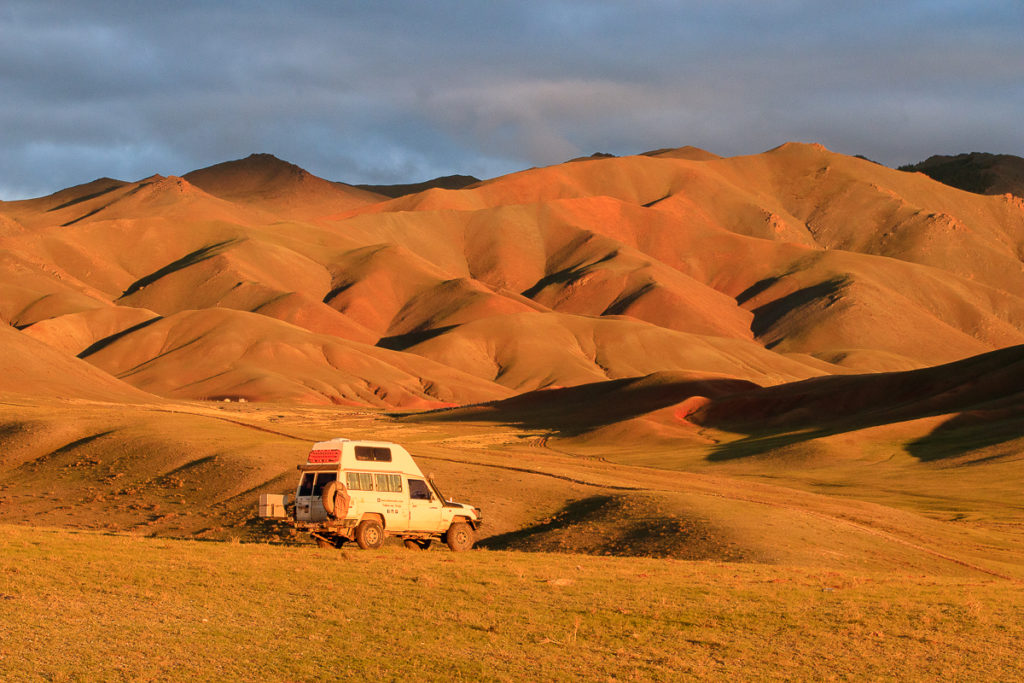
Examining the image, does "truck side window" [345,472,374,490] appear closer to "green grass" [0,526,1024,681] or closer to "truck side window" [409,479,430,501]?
"truck side window" [409,479,430,501]

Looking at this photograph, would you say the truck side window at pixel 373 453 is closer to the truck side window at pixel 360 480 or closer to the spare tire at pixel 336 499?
the truck side window at pixel 360 480

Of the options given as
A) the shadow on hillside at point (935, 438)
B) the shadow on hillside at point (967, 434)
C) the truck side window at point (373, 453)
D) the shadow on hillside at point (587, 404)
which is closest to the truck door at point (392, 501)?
the truck side window at point (373, 453)

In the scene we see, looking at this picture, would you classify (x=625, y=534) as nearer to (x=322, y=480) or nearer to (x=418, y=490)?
(x=418, y=490)

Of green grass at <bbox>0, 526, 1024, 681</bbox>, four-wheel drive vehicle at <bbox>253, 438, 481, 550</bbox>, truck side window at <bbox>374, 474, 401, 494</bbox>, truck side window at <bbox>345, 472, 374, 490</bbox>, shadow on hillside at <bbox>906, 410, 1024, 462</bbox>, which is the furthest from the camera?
shadow on hillside at <bbox>906, 410, 1024, 462</bbox>

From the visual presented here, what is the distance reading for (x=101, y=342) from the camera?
19512 centimetres

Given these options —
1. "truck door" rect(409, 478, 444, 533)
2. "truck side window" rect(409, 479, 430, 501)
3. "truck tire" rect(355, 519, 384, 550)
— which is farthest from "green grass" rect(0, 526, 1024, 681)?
"truck side window" rect(409, 479, 430, 501)

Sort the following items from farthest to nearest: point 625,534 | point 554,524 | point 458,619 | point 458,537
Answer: point 554,524
point 625,534
point 458,537
point 458,619

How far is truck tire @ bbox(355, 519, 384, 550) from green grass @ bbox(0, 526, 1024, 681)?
83 cm

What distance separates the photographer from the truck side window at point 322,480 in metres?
26.8

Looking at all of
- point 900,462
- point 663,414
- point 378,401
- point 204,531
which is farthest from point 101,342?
point 204,531

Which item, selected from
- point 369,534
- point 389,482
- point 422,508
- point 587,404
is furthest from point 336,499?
point 587,404

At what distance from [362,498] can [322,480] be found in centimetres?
106

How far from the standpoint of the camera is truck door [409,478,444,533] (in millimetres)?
28203

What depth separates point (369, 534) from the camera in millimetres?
27453
